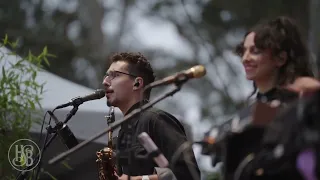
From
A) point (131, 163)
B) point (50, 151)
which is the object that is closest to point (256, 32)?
point (131, 163)

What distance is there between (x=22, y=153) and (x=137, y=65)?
1260 millimetres

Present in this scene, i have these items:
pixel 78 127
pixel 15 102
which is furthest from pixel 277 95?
pixel 78 127

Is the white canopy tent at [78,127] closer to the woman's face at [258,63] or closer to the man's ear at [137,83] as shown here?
the man's ear at [137,83]

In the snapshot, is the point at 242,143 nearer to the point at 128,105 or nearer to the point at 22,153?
the point at 128,105

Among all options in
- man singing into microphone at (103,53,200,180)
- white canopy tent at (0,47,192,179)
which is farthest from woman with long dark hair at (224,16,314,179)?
white canopy tent at (0,47,192,179)

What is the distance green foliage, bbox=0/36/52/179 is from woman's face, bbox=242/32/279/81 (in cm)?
249

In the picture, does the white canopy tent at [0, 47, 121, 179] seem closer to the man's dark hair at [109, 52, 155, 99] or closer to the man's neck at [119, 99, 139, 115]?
A: the man's dark hair at [109, 52, 155, 99]

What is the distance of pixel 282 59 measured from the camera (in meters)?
3.63

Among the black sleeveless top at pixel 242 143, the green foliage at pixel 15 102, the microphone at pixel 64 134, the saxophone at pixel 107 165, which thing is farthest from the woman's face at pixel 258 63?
the green foliage at pixel 15 102

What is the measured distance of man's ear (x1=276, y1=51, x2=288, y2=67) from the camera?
362 cm

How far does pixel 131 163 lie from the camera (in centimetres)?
366

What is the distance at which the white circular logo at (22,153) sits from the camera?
18.3ft

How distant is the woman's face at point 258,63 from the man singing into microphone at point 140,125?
0.54 m

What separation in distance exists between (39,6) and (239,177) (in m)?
19.8
